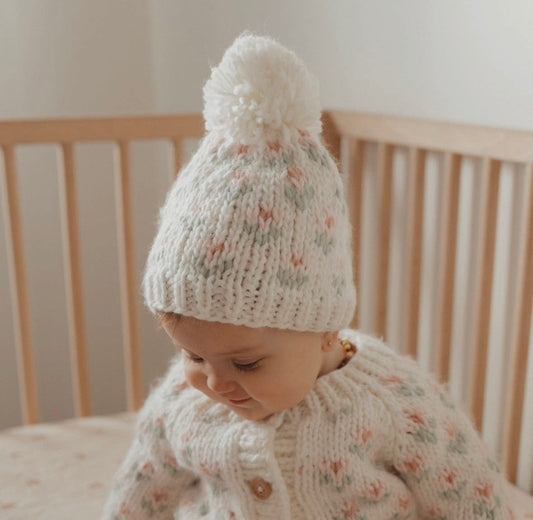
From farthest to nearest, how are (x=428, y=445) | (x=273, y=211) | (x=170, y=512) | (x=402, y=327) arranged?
(x=402, y=327)
(x=170, y=512)
(x=428, y=445)
(x=273, y=211)

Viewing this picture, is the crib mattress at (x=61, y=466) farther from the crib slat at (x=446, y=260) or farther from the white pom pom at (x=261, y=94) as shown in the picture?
the white pom pom at (x=261, y=94)

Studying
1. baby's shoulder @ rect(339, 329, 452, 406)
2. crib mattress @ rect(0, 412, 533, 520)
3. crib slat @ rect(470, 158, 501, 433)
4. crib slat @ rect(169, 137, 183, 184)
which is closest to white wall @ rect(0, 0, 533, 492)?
crib slat @ rect(470, 158, 501, 433)

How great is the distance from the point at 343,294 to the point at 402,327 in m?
0.67

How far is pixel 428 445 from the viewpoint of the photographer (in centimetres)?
76

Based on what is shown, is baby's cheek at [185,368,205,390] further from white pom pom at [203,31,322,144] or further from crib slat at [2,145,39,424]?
crib slat at [2,145,39,424]

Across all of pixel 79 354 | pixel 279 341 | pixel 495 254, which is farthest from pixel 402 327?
pixel 279 341

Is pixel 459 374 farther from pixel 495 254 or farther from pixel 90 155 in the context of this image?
pixel 90 155

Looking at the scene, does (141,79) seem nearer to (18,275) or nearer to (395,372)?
(18,275)

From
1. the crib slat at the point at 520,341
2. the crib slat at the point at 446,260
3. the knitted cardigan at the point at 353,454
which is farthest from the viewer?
the crib slat at the point at 446,260

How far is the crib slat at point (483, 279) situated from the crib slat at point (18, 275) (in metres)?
0.76

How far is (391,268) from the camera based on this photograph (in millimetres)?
1359

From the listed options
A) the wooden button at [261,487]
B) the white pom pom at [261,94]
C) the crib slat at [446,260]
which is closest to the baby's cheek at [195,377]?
the wooden button at [261,487]

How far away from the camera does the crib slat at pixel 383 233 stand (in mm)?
1274

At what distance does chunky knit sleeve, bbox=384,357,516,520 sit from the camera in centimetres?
76
